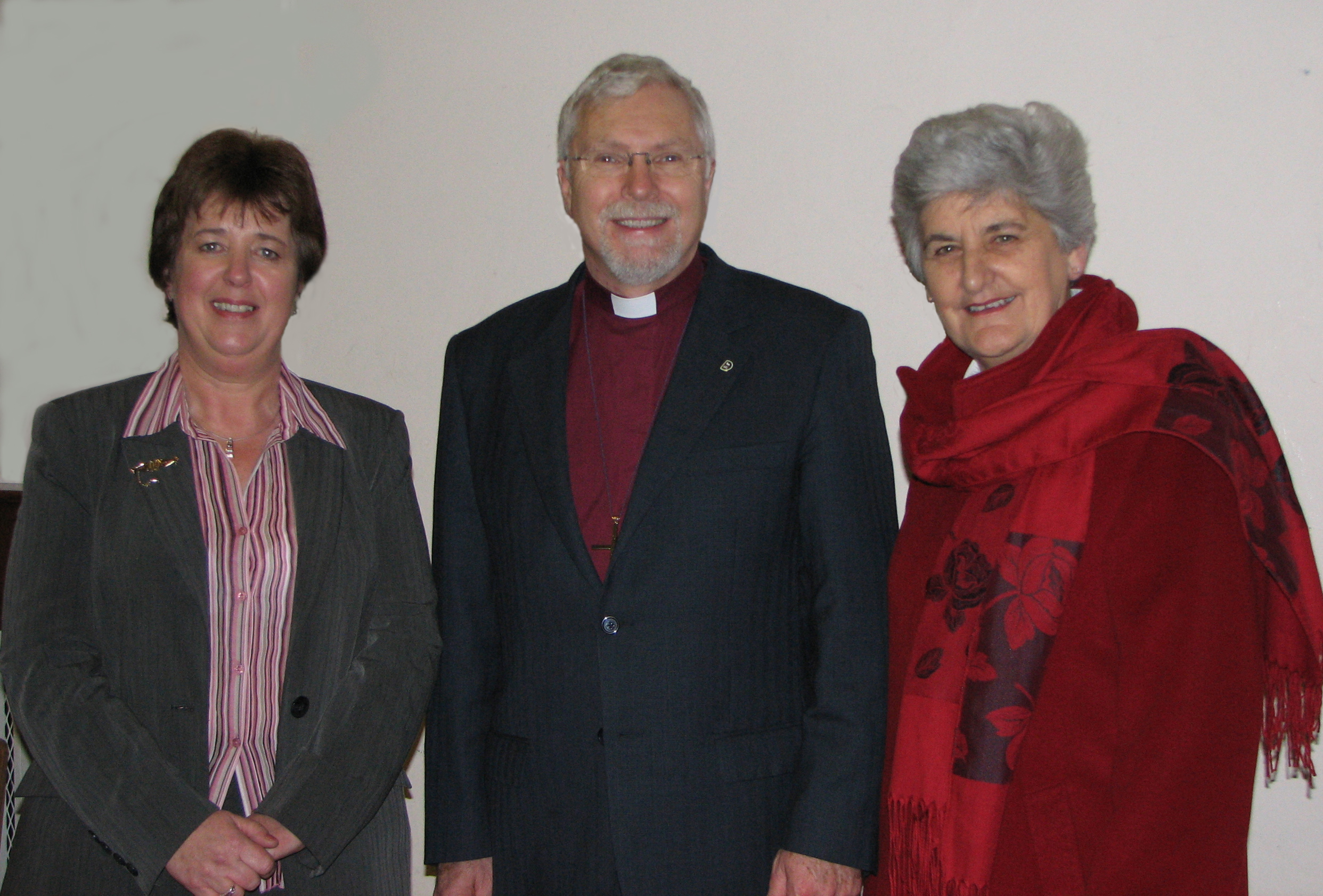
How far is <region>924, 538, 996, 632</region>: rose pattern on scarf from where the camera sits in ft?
6.05

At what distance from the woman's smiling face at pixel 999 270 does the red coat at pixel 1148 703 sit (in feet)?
0.97

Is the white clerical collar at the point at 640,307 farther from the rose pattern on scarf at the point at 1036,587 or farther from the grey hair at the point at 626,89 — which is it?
the rose pattern on scarf at the point at 1036,587

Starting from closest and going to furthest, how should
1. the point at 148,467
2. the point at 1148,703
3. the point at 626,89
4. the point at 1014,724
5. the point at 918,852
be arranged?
the point at 1148,703 → the point at 1014,724 → the point at 918,852 → the point at 148,467 → the point at 626,89

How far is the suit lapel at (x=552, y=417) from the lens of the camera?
1.97 metres

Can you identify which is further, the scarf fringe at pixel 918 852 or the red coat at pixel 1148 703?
the scarf fringe at pixel 918 852

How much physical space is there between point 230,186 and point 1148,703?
1.81m

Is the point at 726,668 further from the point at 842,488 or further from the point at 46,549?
the point at 46,549

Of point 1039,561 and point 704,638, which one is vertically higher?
point 1039,561

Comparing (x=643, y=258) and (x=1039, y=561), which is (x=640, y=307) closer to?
(x=643, y=258)

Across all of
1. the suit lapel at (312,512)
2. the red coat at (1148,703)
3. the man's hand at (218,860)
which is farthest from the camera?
the suit lapel at (312,512)

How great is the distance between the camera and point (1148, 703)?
1.61m

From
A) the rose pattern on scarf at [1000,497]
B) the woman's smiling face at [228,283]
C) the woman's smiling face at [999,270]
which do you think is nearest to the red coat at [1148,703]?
the rose pattern on scarf at [1000,497]

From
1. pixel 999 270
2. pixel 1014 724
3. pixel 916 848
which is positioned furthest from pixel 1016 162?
pixel 916 848

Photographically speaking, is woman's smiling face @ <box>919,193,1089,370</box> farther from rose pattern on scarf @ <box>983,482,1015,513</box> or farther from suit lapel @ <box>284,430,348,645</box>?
suit lapel @ <box>284,430,348,645</box>
